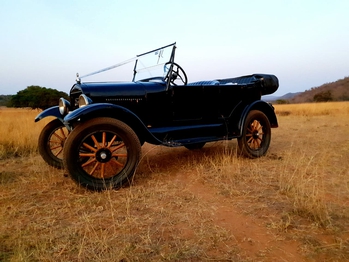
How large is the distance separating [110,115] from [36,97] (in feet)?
65.7

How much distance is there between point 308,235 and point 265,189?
1.14 metres

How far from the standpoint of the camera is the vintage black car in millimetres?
3365

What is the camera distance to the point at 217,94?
4883 mm

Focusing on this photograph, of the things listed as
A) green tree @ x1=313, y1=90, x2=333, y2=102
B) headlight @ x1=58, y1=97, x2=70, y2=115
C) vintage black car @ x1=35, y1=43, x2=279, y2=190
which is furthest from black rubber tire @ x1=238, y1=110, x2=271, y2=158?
green tree @ x1=313, y1=90, x2=333, y2=102

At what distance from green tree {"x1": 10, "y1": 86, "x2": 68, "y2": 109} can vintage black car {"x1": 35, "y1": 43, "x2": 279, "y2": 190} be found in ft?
57.0

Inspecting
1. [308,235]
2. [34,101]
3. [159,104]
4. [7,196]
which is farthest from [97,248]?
[34,101]

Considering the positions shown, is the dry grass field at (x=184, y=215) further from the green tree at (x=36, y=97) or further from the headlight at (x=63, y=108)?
the green tree at (x=36, y=97)

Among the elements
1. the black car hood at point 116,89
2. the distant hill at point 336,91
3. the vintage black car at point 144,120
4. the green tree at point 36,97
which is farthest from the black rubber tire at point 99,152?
the distant hill at point 336,91

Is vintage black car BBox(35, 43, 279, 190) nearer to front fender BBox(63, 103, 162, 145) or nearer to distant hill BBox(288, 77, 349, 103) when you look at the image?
front fender BBox(63, 103, 162, 145)

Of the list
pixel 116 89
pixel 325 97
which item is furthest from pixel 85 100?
pixel 325 97

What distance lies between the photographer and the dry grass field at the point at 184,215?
203cm

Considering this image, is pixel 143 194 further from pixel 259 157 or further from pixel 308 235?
pixel 259 157

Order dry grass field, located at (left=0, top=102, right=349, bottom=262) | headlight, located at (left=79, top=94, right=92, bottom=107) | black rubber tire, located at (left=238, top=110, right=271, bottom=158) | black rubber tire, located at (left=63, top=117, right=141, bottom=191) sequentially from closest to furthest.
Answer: dry grass field, located at (left=0, top=102, right=349, bottom=262), black rubber tire, located at (left=63, top=117, right=141, bottom=191), headlight, located at (left=79, top=94, right=92, bottom=107), black rubber tire, located at (left=238, top=110, right=271, bottom=158)

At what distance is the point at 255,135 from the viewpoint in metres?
5.21
